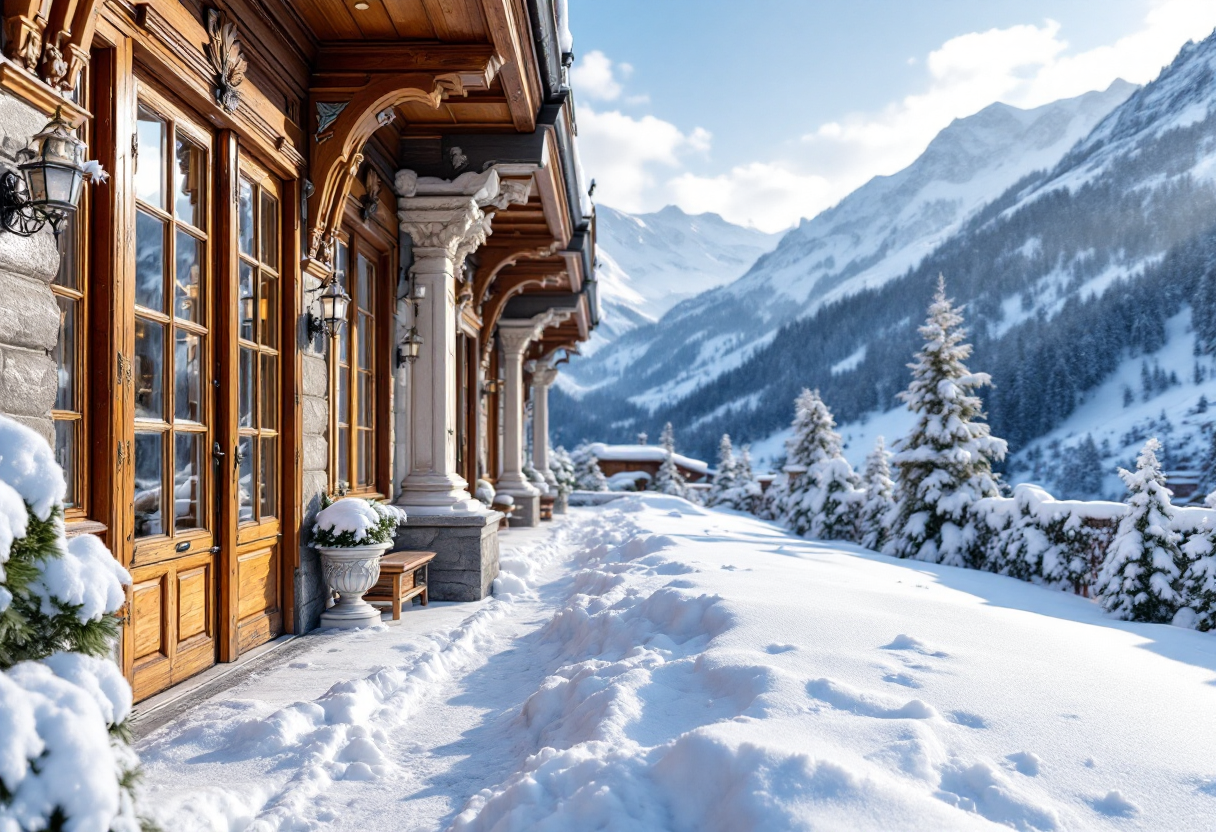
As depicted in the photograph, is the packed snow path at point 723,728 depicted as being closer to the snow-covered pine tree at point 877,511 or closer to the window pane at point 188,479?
the window pane at point 188,479

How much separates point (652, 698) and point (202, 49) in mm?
4191

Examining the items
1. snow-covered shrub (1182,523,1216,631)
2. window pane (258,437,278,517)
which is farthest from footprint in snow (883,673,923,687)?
snow-covered shrub (1182,523,1216,631)

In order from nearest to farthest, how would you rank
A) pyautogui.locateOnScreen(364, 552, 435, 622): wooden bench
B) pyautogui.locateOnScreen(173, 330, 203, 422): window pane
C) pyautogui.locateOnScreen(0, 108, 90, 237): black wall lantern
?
pyautogui.locateOnScreen(0, 108, 90, 237): black wall lantern < pyautogui.locateOnScreen(173, 330, 203, 422): window pane < pyautogui.locateOnScreen(364, 552, 435, 622): wooden bench

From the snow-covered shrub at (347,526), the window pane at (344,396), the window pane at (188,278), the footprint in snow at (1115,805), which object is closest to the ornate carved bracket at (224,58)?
the window pane at (188,278)

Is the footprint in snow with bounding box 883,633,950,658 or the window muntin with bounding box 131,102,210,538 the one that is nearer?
the footprint in snow with bounding box 883,633,950,658

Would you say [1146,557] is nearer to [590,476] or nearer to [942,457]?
[942,457]

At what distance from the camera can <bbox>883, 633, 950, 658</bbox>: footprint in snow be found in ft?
13.8

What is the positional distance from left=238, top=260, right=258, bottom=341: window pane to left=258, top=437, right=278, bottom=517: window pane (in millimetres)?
767

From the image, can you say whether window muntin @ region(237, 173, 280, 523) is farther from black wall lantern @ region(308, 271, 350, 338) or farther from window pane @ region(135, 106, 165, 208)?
window pane @ region(135, 106, 165, 208)

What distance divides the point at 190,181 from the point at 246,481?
1877 millimetres

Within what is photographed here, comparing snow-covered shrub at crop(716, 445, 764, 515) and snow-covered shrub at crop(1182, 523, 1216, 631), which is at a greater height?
snow-covered shrub at crop(1182, 523, 1216, 631)

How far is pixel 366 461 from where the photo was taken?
320 inches

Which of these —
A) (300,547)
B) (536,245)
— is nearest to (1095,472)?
(536,245)

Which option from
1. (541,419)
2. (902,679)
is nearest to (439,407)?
(902,679)
